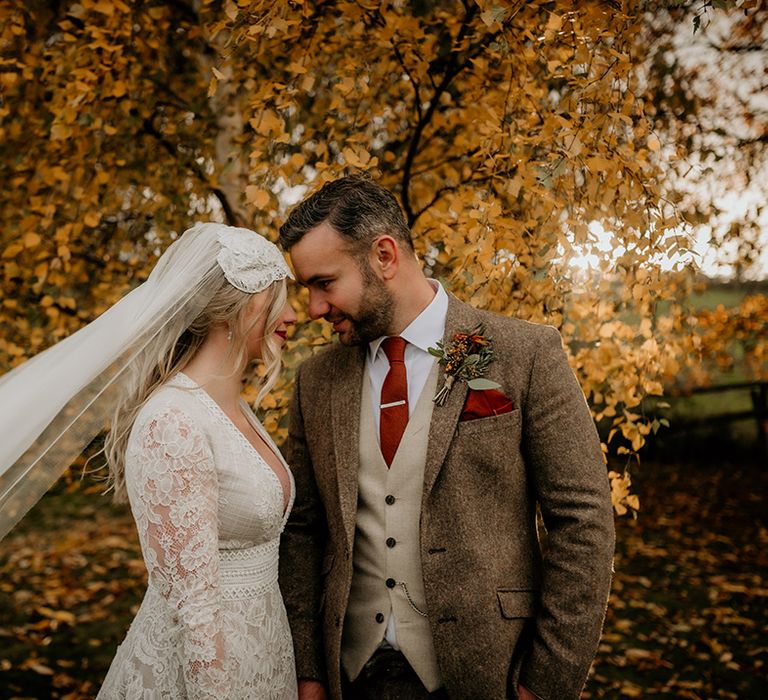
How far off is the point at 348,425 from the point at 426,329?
1.23ft

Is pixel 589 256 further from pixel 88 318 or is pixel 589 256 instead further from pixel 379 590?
pixel 88 318

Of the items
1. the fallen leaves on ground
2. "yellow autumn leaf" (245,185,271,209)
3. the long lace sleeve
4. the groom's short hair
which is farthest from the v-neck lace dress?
the fallen leaves on ground

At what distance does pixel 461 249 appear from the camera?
8.20ft

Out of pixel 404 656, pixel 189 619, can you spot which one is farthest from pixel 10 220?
pixel 404 656

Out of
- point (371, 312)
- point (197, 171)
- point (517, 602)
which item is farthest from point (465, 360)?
point (197, 171)

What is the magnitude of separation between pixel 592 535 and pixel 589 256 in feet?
4.13

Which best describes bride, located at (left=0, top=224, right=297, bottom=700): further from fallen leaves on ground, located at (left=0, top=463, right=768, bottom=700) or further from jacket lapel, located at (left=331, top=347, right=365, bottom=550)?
fallen leaves on ground, located at (left=0, top=463, right=768, bottom=700)

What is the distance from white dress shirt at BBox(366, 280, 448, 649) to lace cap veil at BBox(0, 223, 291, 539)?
1.33 ft

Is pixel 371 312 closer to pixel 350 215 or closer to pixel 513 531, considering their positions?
pixel 350 215

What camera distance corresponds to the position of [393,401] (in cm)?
210

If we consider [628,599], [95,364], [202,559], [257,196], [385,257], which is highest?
[257,196]

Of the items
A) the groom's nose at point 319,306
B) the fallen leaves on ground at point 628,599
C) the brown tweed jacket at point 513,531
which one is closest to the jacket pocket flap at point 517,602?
the brown tweed jacket at point 513,531

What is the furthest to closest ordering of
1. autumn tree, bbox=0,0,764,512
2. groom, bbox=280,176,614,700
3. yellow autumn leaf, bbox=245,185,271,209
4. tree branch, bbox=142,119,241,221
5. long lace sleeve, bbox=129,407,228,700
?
tree branch, bbox=142,119,241,221 → yellow autumn leaf, bbox=245,185,271,209 → autumn tree, bbox=0,0,764,512 → groom, bbox=280,176,614,700 → long lace sleeve, bbox=129,407,228,700

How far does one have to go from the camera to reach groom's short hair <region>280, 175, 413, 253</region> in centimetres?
212
